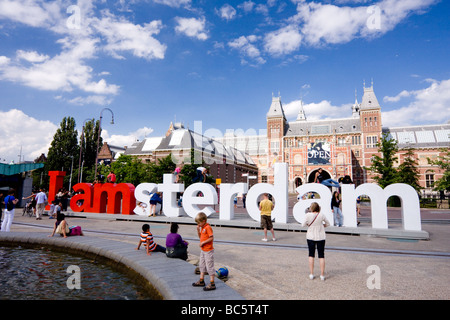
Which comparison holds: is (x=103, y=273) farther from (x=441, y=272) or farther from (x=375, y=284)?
(x=441, y=272)

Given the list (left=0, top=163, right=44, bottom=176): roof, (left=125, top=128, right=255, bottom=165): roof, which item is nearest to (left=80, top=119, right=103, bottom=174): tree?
(left=125, top=128, right=255, bottom=165): roof

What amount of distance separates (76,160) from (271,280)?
2089 inches

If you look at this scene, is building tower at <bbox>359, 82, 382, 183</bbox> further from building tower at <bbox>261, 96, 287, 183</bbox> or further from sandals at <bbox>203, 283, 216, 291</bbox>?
sandals at <bbox>203, 283, 216, 291</bbox>

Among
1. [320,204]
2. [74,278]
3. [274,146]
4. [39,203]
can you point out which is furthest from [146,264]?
[274,146]

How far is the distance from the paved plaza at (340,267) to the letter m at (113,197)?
18.2ft

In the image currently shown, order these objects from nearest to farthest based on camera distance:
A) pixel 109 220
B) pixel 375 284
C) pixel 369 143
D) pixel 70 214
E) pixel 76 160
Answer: pixel 375 284, pixel 109 220, pixel 70 214, pixel 76 160, pixel 369 143

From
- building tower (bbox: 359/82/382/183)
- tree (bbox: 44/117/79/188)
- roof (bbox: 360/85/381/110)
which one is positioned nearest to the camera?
tree (bbox: 44/117/79/188)

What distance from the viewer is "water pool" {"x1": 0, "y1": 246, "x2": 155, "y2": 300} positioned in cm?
470

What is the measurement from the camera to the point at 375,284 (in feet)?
16.1

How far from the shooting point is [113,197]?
16.4 meters

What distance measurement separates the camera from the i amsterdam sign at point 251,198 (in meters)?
11.0

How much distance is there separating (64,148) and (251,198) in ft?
154

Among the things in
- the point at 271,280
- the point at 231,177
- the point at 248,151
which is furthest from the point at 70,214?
the point at 248,151

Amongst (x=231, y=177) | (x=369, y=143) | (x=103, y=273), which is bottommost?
(x=103, y=273)
